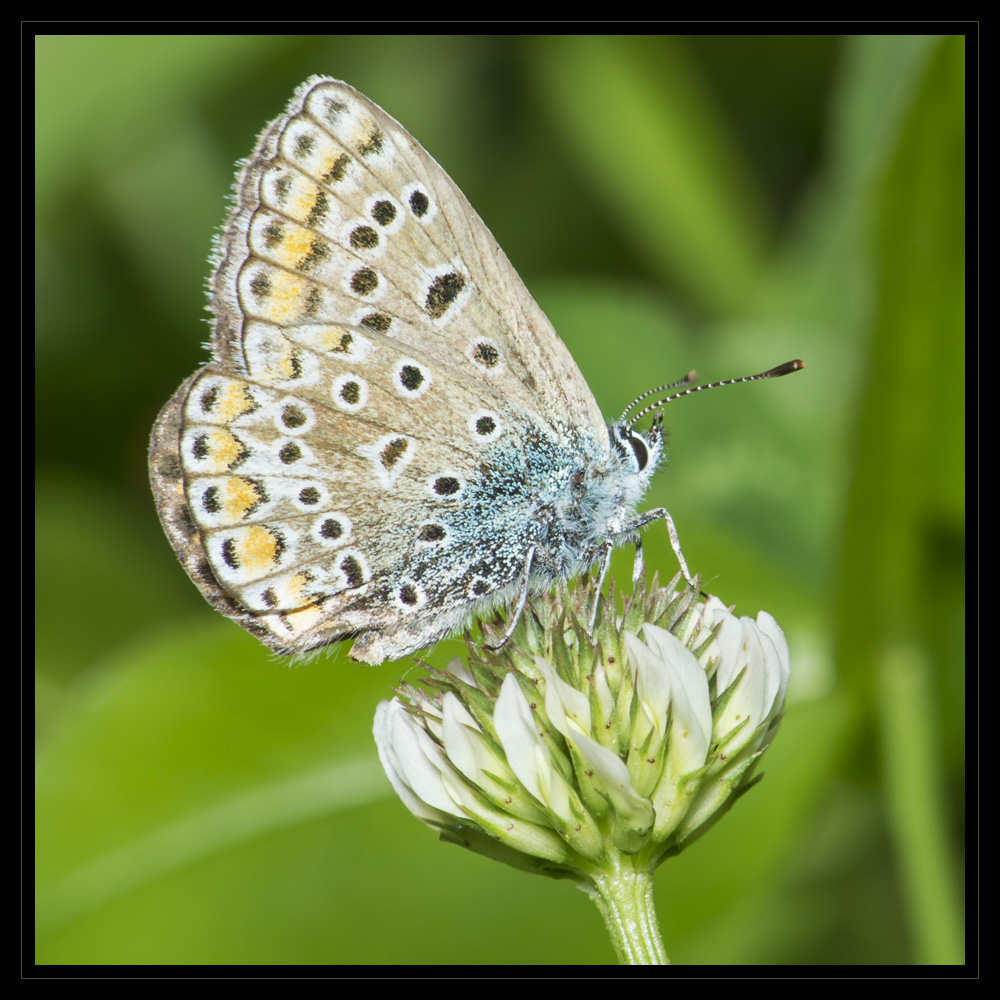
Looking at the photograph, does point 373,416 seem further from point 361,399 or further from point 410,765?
point 410,765

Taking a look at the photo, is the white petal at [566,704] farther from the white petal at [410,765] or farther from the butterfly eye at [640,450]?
the butterfly eye at [640,450]

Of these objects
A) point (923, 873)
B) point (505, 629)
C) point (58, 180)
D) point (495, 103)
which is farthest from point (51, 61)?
point (923, 873)

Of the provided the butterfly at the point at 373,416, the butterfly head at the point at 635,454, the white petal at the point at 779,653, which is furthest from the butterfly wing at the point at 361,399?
the white petal at the point at 779,653

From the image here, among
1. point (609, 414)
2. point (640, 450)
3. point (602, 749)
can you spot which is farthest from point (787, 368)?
point (609, 414)

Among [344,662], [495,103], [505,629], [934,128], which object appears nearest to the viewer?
[505,629]

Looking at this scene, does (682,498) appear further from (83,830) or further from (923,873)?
(83,830)

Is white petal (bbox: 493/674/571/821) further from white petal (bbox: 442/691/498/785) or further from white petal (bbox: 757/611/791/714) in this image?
white petal (bbox: 757/611/791/714)

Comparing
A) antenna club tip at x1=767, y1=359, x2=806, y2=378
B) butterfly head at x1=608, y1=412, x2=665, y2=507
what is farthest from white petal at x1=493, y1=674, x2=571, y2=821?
antenna club tip at x1=767, y1=359, x2=806, y2=378
